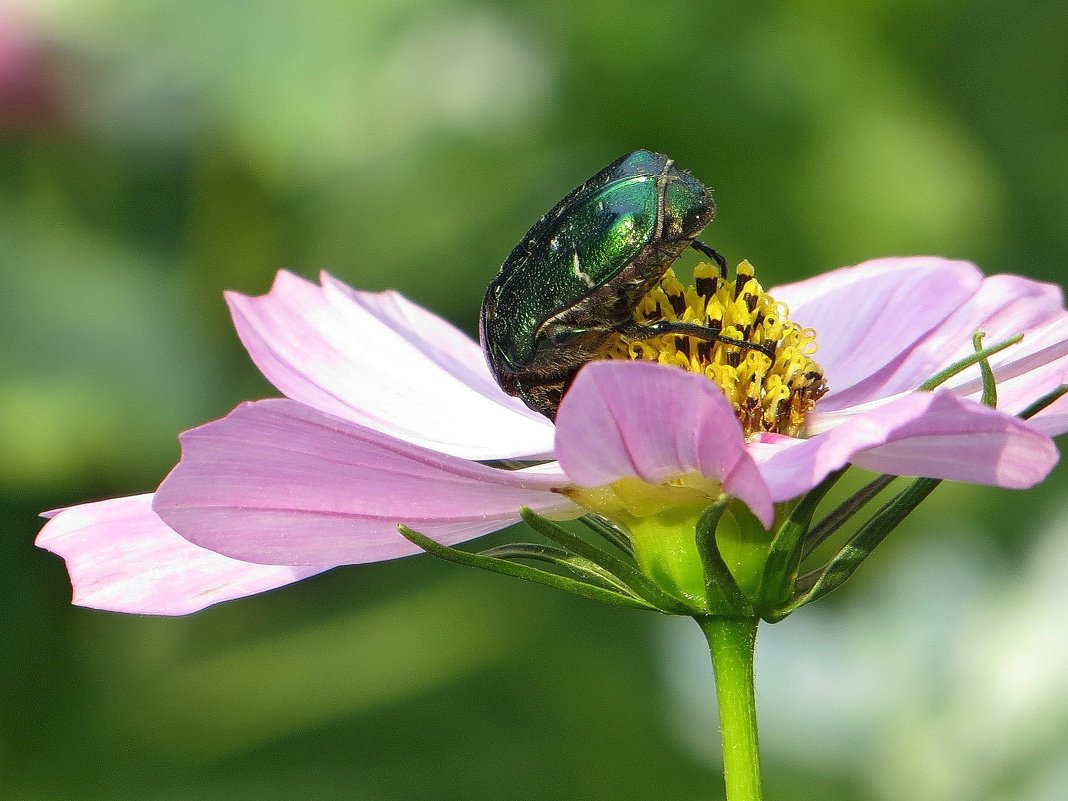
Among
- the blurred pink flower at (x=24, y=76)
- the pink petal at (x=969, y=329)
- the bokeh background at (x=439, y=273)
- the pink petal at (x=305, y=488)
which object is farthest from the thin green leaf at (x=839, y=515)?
the blurred pink flower at (x=24, y=76)

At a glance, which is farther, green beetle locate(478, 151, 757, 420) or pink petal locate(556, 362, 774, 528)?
green beetle locate(478, 151, 757, 420)

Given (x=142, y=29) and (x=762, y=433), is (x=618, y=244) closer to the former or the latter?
(x=762, y=433)

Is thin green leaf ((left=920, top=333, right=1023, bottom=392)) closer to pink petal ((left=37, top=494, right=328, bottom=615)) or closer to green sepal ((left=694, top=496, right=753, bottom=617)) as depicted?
green sepal ((left=694, top=496, right=753, bottom=617))

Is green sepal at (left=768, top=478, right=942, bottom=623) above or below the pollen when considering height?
below

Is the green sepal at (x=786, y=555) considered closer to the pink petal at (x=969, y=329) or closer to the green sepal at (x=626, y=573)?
the green sepal at (x=626, y=573)

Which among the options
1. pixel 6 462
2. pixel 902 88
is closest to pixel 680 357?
pixel 6 462

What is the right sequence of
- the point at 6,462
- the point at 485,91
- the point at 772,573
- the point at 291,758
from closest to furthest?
1. the point at 772,573
2. the point at 6,462
3. the point at 291,758
4. the point at 485,91

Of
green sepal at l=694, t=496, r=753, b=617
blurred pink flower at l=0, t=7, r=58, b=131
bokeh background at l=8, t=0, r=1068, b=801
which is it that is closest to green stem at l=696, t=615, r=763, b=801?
green sepal at l=694, t=496, r=753, b=617
